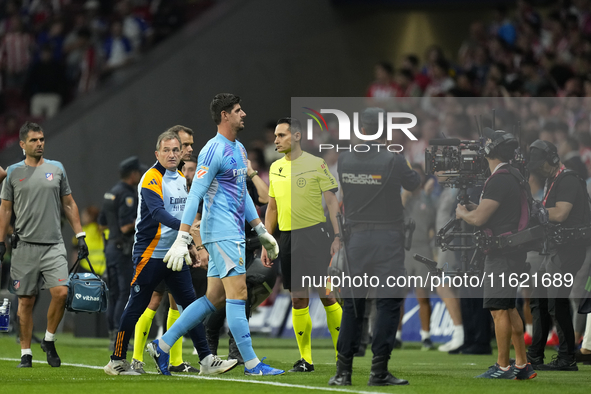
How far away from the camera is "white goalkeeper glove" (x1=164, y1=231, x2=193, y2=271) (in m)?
8.15

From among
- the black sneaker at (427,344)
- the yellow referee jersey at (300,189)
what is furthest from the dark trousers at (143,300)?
the black sneaker at (427,344)

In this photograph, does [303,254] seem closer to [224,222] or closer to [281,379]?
[224,222]

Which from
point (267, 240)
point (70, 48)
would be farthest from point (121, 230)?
point (70, 48)

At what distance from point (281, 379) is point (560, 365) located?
129 inches

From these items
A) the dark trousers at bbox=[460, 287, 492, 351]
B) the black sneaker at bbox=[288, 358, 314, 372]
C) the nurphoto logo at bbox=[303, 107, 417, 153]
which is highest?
the nurphoto logo at bbox=[303, 107, 417, 153]

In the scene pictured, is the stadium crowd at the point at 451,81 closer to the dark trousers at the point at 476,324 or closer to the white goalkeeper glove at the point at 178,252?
the dark trousers at the point at 476,324

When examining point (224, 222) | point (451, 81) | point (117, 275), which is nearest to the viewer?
point (224, 222)

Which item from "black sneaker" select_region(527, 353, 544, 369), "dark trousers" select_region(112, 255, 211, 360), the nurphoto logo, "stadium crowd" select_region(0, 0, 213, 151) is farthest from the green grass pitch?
"stadium crowd" select_region(0, 0, 213, 151)

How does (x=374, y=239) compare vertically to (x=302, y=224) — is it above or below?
below

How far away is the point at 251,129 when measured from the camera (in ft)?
68.9

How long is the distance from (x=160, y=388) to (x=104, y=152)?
1185cm

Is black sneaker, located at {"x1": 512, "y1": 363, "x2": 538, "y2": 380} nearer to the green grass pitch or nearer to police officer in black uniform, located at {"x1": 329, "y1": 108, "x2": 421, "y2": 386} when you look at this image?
the green grass pitch

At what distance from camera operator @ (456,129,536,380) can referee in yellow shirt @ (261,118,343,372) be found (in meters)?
1.59

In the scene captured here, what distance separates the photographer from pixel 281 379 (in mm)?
8609
